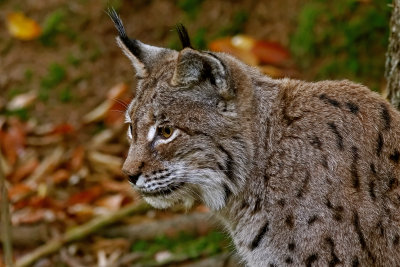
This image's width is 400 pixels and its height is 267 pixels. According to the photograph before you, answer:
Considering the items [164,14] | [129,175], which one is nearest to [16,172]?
[164,14]

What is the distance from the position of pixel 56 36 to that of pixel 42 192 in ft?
6.84

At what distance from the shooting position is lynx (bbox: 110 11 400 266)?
5.13 metres

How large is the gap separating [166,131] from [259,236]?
95 centimetres

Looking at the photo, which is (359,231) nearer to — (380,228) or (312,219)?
(380,228)

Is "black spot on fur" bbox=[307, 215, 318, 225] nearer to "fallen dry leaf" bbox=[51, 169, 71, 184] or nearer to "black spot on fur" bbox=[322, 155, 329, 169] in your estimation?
"black spot on fur" bbox=[322, 155, 329, 169]

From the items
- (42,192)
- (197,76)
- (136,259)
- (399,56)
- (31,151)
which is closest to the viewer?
(197,76)

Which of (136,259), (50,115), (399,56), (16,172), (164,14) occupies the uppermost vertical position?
(164,14)

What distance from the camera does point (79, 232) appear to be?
8.08 meters

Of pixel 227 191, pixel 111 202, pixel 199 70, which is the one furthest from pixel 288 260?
pixel 111 202

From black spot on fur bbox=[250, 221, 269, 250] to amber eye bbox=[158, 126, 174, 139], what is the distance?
2.90 ft

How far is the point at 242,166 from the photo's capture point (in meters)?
5.31

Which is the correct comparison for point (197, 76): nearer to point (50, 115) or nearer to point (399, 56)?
point (399, 56)

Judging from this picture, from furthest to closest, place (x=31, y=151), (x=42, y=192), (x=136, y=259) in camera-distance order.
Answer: (x=31, y=151) → (x=42, y=192) → (x=136, y=259)

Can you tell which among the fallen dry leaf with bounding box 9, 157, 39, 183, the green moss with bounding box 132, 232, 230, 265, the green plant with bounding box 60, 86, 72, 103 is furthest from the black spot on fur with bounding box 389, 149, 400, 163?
the green plant with bounding box 60, 86, 72, 103
